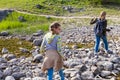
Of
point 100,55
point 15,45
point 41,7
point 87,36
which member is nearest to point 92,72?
point 100,55

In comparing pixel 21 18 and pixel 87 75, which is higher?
pixel 87 75

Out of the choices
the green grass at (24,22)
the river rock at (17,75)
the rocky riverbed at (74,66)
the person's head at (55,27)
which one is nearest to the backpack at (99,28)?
the rocky riverbed at (74,66)

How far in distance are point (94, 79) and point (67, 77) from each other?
3.88 ft

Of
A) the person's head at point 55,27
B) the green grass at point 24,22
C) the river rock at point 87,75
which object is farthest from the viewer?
the green grass at point 24,22

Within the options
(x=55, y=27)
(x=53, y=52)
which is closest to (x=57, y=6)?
(x=53, y=52)

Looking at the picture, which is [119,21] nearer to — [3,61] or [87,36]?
[87,36]

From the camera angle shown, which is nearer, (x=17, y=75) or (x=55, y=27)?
(x=55, y=27)

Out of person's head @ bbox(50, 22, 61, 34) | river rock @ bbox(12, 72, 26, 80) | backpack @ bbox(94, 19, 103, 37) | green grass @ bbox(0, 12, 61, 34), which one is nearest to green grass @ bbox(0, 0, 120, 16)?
green grass @ bbox(0, 12, 61, 34)

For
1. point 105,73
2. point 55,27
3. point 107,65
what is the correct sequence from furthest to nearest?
point 107,65, point 105,73, point 55,27

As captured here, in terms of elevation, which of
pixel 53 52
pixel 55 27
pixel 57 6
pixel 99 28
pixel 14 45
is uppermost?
pixel 55 27

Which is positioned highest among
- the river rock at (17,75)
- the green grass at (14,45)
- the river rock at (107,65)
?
the river rock at (17,75)

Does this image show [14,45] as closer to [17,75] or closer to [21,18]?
[17,75]

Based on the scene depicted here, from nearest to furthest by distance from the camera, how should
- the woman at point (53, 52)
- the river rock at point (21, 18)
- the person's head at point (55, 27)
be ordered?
the person's head at point (55, 27), the woman at point (53, 52), the river rock at point (21, 18)

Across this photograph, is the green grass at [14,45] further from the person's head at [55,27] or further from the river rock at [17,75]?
the person's head at [55,27]
